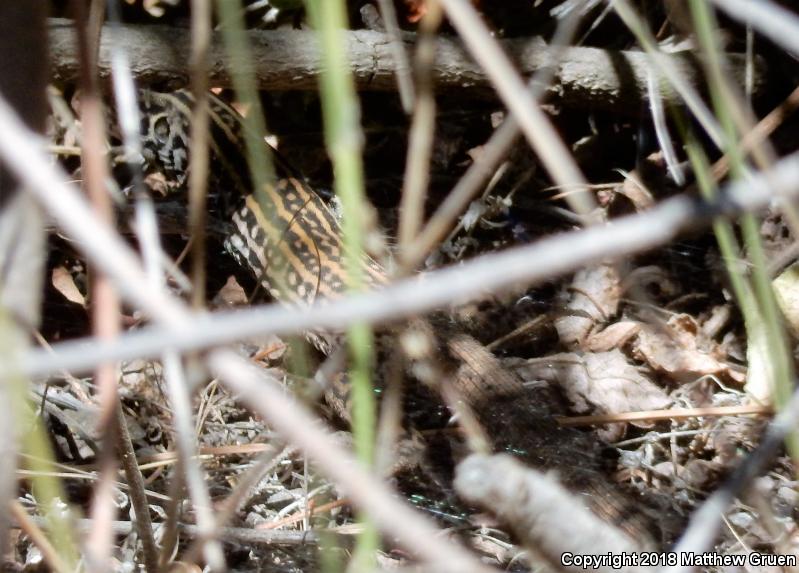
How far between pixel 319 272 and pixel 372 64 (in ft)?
2.03

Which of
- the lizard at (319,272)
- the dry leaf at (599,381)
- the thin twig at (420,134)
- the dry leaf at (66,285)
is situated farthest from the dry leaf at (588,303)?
the thin twig at (420,134)

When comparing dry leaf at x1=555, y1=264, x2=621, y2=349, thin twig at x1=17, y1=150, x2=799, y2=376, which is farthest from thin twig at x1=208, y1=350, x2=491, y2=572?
dry leaf at x1=555, y1=264, x2=621, y2=349

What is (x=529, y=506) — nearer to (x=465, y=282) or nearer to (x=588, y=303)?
(x=465, y=282)

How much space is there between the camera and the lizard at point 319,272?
1.87 metres

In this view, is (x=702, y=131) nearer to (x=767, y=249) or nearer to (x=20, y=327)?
(x=767, y=249)

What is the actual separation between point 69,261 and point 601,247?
2389 mm

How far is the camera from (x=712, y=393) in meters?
2.27

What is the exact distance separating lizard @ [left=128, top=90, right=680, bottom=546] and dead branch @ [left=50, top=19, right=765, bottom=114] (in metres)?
0.41

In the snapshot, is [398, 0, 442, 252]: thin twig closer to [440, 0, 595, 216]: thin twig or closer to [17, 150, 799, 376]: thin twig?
[440, 0, 595, 216]: thin twig

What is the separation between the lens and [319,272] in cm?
216

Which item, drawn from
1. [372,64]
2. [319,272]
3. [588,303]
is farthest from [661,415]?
[372,64]

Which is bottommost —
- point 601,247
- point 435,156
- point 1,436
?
point 435,156

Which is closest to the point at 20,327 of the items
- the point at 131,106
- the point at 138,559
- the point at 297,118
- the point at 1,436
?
the point at 1,436

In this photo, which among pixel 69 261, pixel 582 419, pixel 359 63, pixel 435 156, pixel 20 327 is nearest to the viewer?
pixel 20 327
